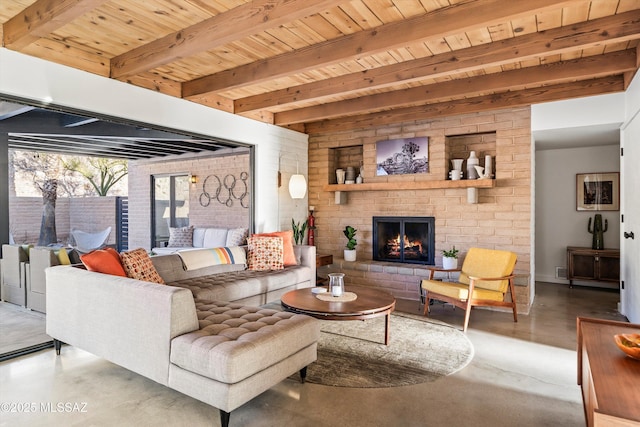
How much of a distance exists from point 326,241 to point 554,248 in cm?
382

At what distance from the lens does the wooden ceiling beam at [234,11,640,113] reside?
286 cm

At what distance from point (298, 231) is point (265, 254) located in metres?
1.41

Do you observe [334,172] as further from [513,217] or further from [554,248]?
[554,248]

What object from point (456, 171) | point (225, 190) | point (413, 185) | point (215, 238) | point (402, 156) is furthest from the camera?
point (225, 190)

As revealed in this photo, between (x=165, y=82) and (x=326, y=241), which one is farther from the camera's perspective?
(x=326, y=241)

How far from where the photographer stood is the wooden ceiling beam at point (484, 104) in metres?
4.23

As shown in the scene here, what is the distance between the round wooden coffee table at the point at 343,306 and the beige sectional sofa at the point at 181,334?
0.33 meters

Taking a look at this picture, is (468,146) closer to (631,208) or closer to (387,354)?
(631,208)

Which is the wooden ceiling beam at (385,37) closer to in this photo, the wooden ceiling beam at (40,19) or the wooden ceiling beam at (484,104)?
the wooden ceiling beam at (40,19)

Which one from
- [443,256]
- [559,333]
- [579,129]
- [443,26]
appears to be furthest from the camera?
[443,256]

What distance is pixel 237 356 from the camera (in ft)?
6.77

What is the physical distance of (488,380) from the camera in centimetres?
275

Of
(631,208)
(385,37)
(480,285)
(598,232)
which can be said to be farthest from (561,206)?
(385,37)

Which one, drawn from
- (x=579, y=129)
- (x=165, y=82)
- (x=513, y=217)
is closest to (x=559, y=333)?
(x=513, y=217)
